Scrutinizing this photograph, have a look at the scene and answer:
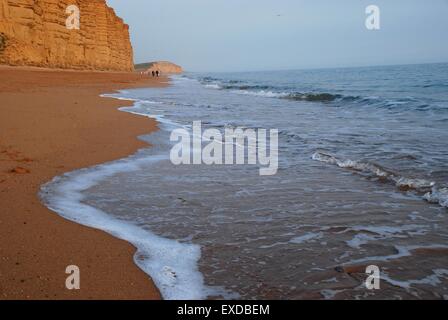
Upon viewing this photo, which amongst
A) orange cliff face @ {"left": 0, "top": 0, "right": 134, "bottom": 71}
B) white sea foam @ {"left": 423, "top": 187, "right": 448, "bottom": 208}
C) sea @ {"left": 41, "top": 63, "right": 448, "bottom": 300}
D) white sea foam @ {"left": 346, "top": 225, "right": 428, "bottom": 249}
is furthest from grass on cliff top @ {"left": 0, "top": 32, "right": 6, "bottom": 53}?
white sea foam @ {"left": 346, "top": 225, "right": 428, "bottom": 249}

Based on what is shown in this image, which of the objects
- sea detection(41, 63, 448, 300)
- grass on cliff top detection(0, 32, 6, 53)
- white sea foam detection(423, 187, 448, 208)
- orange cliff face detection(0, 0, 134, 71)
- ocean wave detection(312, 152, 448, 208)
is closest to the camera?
sea detection(41, 63, 448, 300)

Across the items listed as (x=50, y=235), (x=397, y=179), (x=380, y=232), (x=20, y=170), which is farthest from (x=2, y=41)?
(x=380, y=232)

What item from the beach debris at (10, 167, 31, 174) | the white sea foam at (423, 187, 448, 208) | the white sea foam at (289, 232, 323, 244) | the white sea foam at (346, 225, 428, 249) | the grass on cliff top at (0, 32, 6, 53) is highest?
the grass on cliff top at (0, 32, 6, 53)

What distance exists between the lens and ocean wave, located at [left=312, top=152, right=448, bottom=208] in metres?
5.11

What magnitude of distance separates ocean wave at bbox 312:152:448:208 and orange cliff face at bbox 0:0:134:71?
3322 centimetres

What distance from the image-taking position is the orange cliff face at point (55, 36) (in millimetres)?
33594

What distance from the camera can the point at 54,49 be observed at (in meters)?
41.4

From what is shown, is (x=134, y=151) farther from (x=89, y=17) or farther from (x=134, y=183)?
(x=89, y=17)

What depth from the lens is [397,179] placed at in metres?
5.99

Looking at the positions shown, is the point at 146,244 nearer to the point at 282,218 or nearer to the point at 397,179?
the point at 282,218

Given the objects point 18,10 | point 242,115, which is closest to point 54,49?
point 18,10

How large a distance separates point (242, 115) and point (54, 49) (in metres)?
33.3

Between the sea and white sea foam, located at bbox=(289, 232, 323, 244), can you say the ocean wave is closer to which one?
the sea

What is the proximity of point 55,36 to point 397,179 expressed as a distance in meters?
42.4
